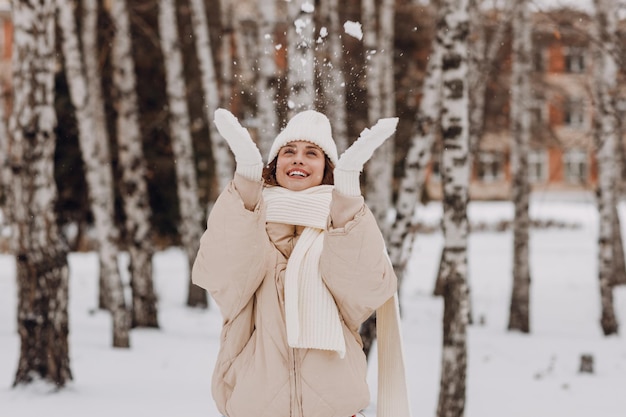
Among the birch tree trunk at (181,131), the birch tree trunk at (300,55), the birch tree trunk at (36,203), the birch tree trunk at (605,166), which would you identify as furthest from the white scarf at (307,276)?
the birch tree trunk at (181,131)

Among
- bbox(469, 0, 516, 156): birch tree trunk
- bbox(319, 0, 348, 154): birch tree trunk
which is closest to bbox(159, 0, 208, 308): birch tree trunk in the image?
bbox(319, 0, 348, 154): birch tree trunk

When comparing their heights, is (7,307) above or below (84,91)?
below

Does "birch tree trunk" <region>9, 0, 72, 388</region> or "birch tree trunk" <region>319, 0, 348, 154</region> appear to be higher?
"birch tree trunk" <region>319, 0, 348, 154</region>

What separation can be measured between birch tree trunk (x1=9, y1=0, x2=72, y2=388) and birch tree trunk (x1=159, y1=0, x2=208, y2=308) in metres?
5.09

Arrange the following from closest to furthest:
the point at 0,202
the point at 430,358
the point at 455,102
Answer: the point at 455,102 → the point at 430,358 → the point at 0,202

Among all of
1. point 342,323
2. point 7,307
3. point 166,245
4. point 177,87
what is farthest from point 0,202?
point 342,323

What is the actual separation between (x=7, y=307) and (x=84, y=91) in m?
4.94

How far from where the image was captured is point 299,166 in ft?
9.73

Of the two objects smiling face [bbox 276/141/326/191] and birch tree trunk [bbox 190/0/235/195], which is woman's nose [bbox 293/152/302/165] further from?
birch tree trunk [bbox 190/0/235/195]

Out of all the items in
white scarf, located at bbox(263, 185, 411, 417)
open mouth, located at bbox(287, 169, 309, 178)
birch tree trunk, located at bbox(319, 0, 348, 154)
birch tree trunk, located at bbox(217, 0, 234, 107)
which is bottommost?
white scarf, located at bbox(263, 185, 411, 417)

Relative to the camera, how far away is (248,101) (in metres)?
13.7

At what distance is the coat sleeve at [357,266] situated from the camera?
2.62 meters

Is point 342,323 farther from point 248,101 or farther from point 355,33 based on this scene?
point 248,101

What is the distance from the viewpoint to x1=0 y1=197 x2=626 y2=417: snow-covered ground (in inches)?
234
